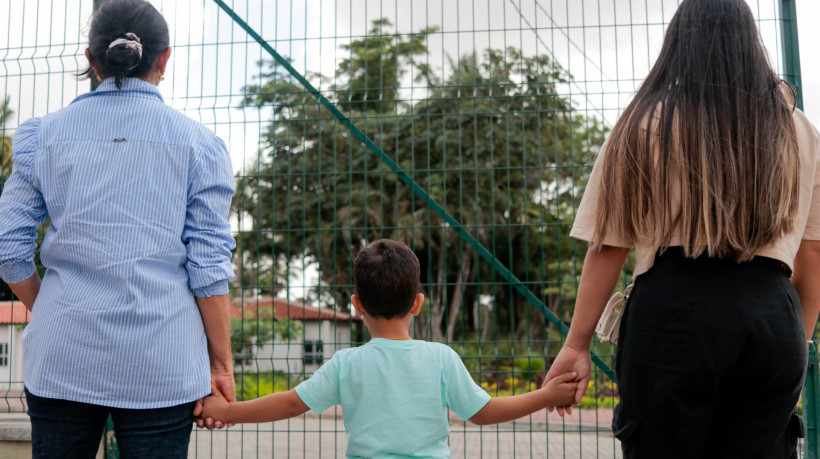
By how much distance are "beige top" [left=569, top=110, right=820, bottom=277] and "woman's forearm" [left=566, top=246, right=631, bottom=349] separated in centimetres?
6

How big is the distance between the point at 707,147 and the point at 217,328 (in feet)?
4.39

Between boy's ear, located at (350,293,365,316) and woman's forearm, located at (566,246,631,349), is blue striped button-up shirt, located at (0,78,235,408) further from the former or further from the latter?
woman's forearm, located at (566,246,631,349)

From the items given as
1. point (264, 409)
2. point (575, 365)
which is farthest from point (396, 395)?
point (575, 365)

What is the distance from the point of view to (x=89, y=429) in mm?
1822

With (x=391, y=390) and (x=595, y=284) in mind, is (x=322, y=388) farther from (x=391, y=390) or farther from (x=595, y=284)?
(x=595, y=284)

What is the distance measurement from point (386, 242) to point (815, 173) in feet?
3.78

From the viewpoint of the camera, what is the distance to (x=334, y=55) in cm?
402

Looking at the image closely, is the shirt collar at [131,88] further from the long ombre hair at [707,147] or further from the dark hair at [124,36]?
the long ombre hair at [707,147]

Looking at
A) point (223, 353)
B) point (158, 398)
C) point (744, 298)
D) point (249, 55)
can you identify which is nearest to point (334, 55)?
point (249, 55)

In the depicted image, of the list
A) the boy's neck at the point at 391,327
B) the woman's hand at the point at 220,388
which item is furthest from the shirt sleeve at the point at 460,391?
the woman's hand at the point at 220,388

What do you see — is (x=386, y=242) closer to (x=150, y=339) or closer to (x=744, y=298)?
(x=150, y=339)

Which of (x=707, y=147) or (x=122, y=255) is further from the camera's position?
(x=122, y=255)

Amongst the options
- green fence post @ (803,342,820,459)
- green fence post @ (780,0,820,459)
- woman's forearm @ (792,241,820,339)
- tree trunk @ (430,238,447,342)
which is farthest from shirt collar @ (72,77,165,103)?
green fence post @ (803,342,820,459)

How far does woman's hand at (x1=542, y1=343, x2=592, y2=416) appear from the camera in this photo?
210 cm
